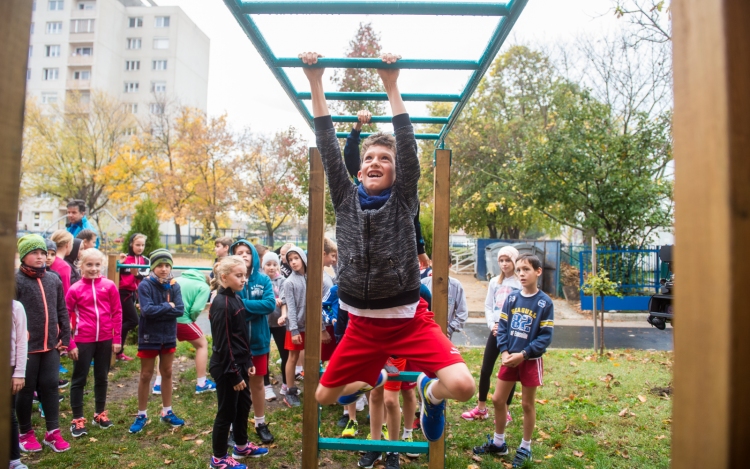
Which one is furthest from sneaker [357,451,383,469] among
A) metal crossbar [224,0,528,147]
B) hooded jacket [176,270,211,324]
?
metal crossbar [224,0,528,147]

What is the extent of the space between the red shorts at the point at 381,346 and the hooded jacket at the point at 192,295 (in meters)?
2.97

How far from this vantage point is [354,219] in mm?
2289

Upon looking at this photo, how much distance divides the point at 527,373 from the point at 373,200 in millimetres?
1988

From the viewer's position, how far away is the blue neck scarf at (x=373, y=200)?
7.43ft

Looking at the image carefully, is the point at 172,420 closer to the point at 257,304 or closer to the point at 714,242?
the point at 257,304

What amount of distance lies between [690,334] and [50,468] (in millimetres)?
4039

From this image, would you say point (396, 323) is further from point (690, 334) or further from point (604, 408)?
point (604, 408)

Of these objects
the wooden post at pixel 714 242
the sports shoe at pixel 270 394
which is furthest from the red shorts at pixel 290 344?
the wooden post at pixel 714 242

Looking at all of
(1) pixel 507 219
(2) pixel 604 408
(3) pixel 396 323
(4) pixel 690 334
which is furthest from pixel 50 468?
(1) pixel 507 219

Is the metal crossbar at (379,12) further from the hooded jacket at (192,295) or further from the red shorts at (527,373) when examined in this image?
the hooded jacket at (192,295)

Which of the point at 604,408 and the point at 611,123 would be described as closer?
the point at 604,408

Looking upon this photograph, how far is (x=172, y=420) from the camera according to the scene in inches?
161

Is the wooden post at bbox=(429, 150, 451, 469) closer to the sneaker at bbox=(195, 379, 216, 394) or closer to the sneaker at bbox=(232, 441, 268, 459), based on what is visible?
the sneaker at bbox=(232, 441, 268, 459)

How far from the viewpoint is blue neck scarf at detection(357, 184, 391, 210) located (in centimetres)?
227
